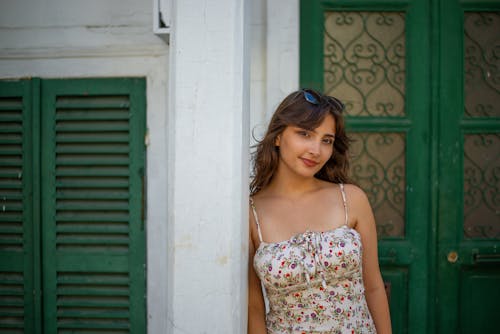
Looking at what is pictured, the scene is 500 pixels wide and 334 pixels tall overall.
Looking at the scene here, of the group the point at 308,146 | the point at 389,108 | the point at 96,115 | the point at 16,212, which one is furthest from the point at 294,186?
the point at 16,212

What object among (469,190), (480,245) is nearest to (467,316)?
(480,245)

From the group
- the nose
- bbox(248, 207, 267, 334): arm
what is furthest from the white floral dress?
the nose

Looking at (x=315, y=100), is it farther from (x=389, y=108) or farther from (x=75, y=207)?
(x=75, y=207)

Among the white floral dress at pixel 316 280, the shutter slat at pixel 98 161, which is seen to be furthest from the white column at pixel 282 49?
the white floral dress at pixel 316 280

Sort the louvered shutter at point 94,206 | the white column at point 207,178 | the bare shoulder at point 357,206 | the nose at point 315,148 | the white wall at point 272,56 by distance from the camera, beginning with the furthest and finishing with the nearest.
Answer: the louvered shutter at point 94,206 < the white wall at point 272,56 < the bare shoulder at point 357,206 < the nose at point 315,148 < the white column at point 207,178

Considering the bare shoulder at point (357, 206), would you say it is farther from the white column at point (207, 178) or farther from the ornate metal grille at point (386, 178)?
the ornate metal grille at point (386, 178)

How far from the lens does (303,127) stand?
211cm

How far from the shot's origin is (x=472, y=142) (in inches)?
126

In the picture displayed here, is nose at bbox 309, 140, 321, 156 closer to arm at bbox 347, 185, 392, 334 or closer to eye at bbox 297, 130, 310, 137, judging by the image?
eye at bbox 297, 130, 310, 137

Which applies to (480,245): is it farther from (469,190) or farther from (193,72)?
(193,72)

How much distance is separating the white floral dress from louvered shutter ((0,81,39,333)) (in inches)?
77.1

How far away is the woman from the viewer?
2041 mm

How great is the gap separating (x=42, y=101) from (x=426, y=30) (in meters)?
2.68

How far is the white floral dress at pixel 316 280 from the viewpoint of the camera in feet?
6.63
